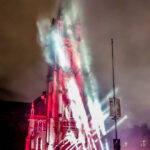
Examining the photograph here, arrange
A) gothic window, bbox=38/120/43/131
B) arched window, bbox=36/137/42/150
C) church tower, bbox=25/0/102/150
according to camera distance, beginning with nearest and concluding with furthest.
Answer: arched window, bbox=36/137/42/150
church tower, bbox=25/0/102/150
gothic window, bbox=38/120/43/131

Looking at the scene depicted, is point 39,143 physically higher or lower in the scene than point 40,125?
lower

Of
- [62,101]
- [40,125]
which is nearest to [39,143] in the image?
[40,125]

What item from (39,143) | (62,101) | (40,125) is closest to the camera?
(39,143)

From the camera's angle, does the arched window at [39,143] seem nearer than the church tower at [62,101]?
Yes

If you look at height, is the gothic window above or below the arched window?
above

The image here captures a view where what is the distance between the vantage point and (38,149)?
3784cm

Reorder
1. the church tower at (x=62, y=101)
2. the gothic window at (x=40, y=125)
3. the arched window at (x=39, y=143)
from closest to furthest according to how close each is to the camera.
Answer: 1. the arched window at (x=39, y=143)
2. the church tower at (x=62, y=101)
3. the gothic window at (x=40, y=125)

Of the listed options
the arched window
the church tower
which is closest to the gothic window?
the church tower

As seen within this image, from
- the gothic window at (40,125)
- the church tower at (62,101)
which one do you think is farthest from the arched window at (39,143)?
the gothic window at (40,125)

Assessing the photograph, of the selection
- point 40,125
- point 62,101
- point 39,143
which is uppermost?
point 62,101

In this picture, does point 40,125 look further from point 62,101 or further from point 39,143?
point 62,101

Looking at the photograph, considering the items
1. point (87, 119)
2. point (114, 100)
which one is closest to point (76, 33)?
point (87, 119)

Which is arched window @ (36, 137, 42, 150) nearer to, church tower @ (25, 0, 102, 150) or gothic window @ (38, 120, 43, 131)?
church tower @ (25, 0, 102, 150)

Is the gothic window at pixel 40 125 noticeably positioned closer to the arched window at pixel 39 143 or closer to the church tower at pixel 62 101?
the church tower at pixel 62 101
